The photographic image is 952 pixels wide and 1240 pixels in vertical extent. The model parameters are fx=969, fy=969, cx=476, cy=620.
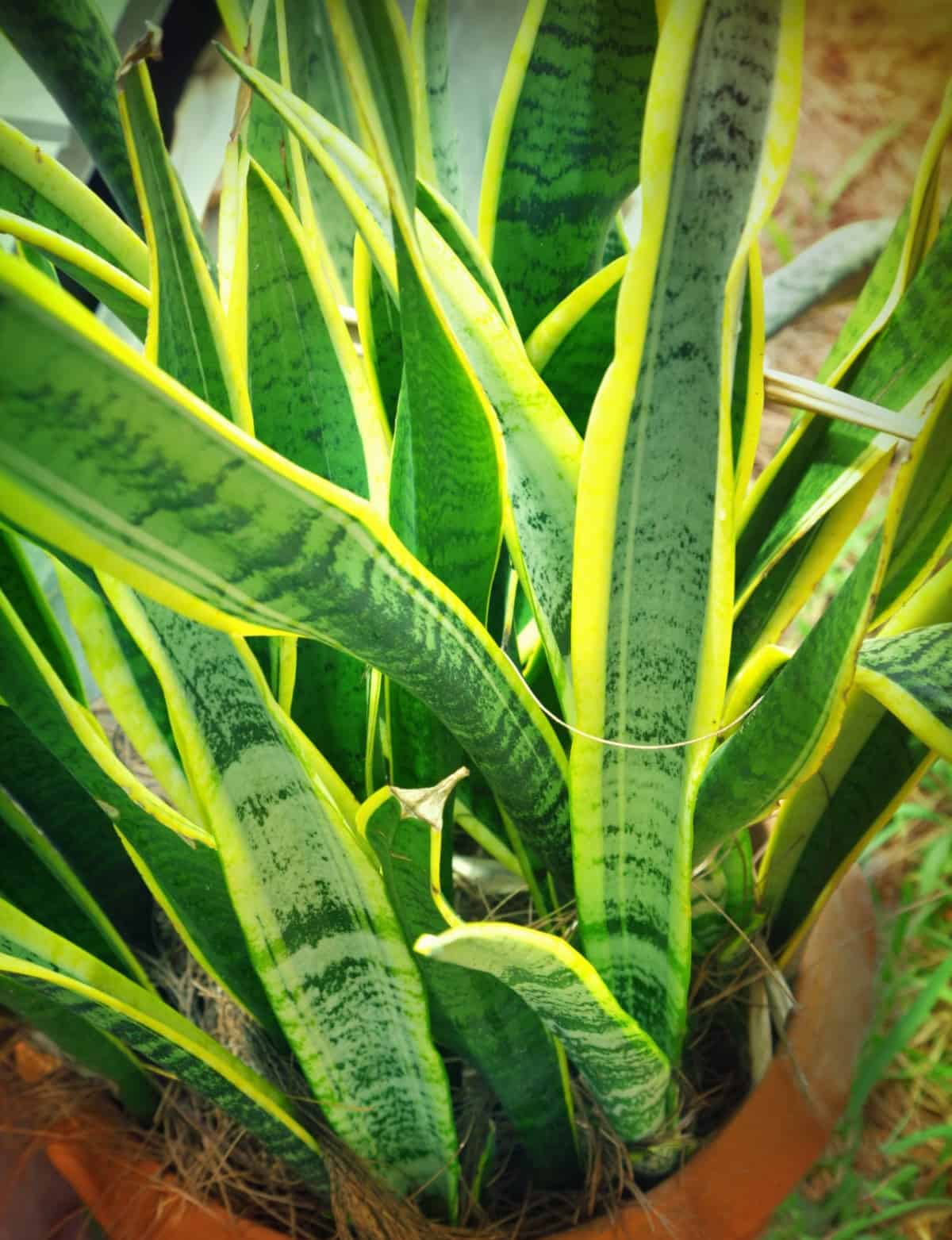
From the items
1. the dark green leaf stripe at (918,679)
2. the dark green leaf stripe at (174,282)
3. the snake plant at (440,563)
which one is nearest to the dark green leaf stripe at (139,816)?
the snake plant at (440,563)

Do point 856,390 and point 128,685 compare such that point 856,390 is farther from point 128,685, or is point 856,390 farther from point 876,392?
point 128,685

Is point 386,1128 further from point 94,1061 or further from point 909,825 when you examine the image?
point 909,825

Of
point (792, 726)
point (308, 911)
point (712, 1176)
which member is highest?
point (792, 726)

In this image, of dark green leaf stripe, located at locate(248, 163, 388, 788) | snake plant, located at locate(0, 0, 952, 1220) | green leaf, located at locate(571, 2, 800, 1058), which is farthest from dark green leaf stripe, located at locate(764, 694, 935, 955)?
dark green leaf stripe, located at locate(248, 163, 388, 788)

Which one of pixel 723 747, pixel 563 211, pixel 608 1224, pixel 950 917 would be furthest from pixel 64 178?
pixel 950 917

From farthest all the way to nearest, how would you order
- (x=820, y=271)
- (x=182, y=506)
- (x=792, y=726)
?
(x=820, y=271), (x=792, y=726), (x=182, y=506)

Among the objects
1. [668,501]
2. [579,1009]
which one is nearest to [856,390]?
[668,501]

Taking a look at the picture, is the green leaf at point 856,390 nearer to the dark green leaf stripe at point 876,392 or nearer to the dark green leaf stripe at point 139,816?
the dark green leaf stripe at point 876,392

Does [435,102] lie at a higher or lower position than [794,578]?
higher
